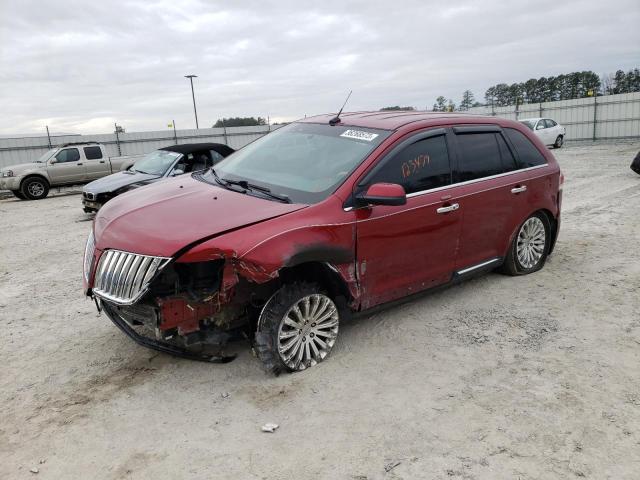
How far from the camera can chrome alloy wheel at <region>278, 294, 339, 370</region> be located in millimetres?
3619

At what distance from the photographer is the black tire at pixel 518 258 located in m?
5.43

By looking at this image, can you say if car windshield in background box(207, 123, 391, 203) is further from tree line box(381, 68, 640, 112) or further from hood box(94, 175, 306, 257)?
tree line box(381, 68, 640, 112)

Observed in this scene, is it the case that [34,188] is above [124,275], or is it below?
below

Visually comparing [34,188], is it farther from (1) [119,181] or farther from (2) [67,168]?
(1) [119,181]

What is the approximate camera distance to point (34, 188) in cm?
1628

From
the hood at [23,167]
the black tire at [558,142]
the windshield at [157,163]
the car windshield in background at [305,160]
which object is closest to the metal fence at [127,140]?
the hood at [23,167]

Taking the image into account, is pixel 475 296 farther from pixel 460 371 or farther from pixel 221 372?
pixel 221 372

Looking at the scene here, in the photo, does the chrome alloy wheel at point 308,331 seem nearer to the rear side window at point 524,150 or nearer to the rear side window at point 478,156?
the rear side window at point 478,156

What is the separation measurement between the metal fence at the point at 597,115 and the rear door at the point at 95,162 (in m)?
20.4

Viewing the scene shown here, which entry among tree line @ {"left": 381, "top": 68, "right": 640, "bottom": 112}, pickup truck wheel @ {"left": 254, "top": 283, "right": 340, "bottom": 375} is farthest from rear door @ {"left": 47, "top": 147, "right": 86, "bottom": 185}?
tree line @ {"left": 381, "top": 68, "right": 640, "bottom": 112}

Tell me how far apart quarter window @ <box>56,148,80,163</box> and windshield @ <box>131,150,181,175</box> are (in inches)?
271

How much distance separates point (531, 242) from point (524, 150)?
3.34 ft

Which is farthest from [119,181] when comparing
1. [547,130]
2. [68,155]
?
[547,130]

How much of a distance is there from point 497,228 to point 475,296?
72cm
